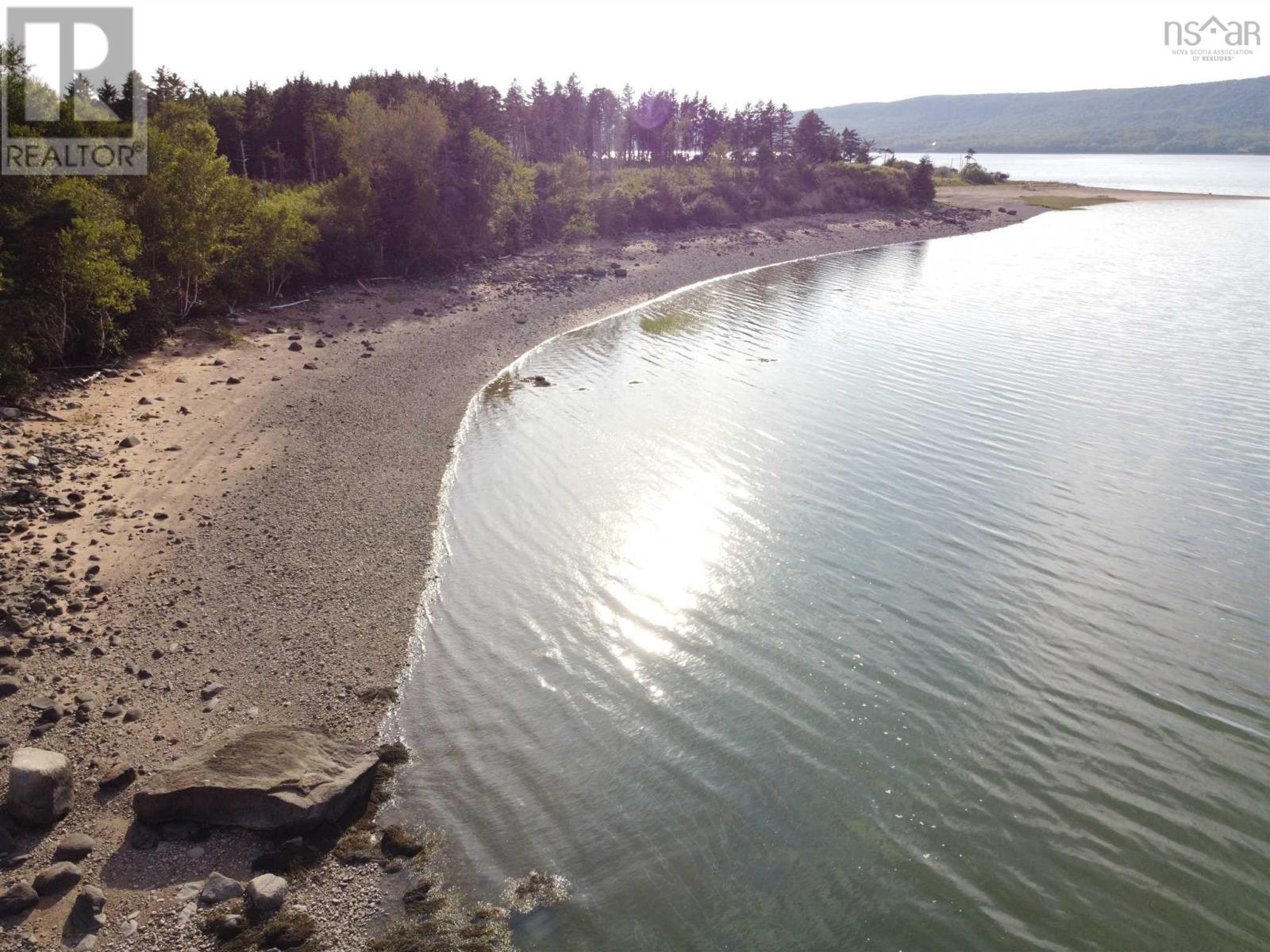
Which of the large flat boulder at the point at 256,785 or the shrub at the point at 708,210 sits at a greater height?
the shrub at the point at 708,210

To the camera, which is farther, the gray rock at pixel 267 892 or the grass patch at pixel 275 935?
the gray rock at pixel 267 892

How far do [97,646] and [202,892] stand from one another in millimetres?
6276

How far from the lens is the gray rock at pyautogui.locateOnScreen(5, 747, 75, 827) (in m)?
10.3

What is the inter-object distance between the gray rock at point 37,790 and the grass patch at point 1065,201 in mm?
130588

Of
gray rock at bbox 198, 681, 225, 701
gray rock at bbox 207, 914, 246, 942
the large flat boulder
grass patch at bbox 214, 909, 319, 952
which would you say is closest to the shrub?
gray rock at bbox 198, 681, 225, 701

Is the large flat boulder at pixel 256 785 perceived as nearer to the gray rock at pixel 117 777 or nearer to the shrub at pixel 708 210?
the gray rock at pixel 117 777

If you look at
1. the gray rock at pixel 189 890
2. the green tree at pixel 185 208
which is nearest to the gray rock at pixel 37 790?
the gray rock at pixel 189 890

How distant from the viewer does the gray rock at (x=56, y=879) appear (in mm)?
9609

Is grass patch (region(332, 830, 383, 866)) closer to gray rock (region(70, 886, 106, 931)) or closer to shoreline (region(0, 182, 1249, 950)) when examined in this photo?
shoreline (region(0, 182, 1249, 950))

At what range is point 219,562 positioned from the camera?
56.4 ft

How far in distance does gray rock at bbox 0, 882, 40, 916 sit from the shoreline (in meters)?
0.14

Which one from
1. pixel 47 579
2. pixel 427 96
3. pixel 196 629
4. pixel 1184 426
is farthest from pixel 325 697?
pixel 427 96

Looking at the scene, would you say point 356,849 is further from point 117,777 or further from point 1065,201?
point 1065,201

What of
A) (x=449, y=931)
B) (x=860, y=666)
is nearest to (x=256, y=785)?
(x=449, y=931)
